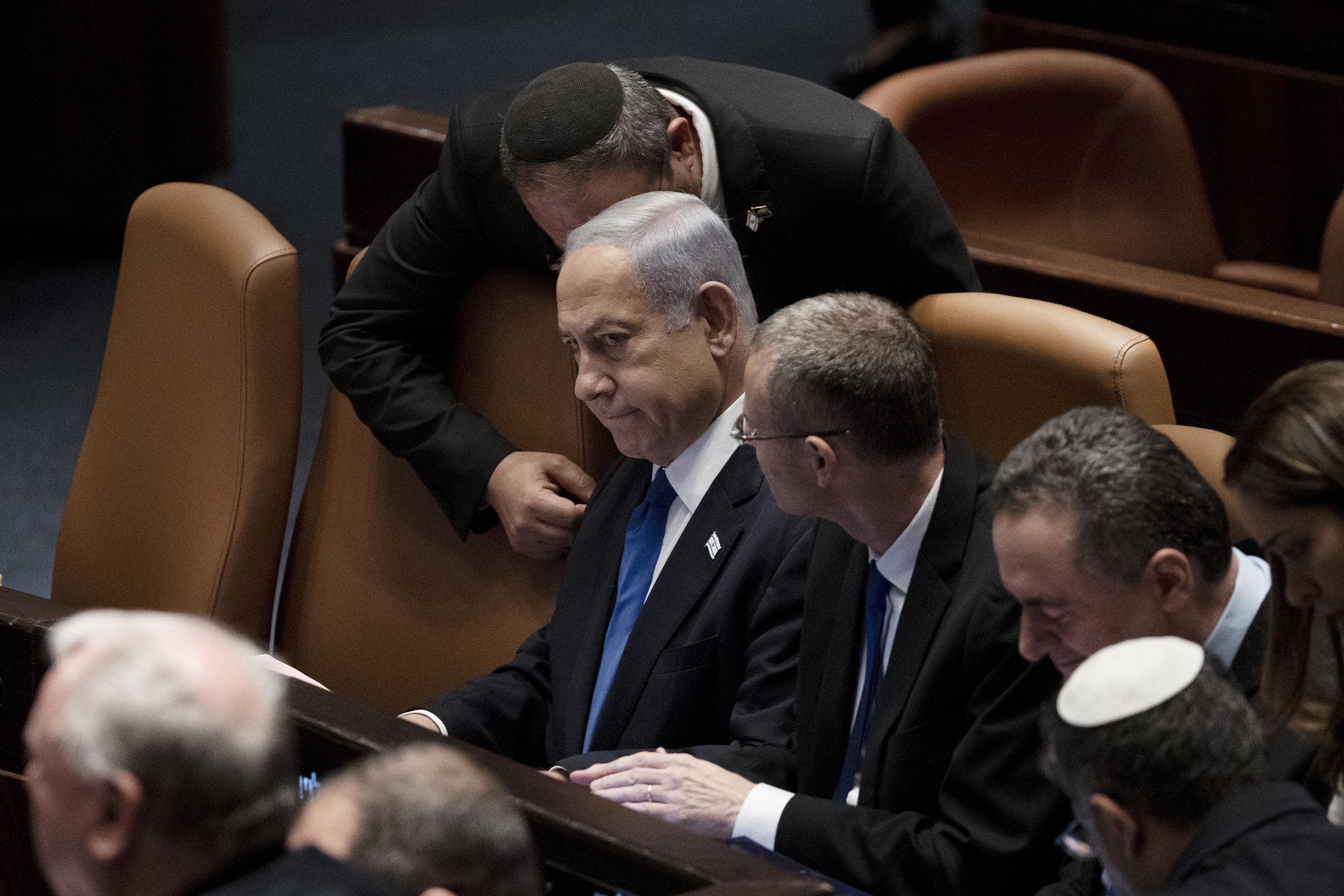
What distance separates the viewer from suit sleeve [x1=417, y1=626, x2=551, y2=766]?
2.30 m

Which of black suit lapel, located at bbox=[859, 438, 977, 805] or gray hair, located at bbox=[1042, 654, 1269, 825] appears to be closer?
gray hair, located at bbox=[1042, 654, 1269, 825]

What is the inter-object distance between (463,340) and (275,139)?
12.4 feet

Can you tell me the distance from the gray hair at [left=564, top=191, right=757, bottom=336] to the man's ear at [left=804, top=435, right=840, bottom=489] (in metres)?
0.33

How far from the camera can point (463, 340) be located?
2615 mm

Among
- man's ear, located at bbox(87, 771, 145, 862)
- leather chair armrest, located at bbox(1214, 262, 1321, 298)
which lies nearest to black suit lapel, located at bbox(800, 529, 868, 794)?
man's ear, located at bbox(87, 771, 145, 862)

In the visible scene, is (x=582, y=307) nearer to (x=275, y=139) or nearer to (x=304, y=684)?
(x=304, y=684)

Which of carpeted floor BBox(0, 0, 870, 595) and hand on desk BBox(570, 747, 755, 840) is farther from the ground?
hand on desk BBox(570, 747, 755, 840)

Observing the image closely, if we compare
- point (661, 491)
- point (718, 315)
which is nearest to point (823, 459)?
point (718, 315)

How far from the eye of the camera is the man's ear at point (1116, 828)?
130 cm

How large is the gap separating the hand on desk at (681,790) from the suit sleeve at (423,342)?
657 millimetres

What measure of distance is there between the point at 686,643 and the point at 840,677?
0.26 m

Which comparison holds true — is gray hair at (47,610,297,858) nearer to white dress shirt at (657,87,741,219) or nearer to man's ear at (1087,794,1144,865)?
man's ear at (1087,794,1144,865)

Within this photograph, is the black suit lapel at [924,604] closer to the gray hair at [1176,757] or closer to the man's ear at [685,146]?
the gray hair at [1176,757]

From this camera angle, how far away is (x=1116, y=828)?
1311 mm
